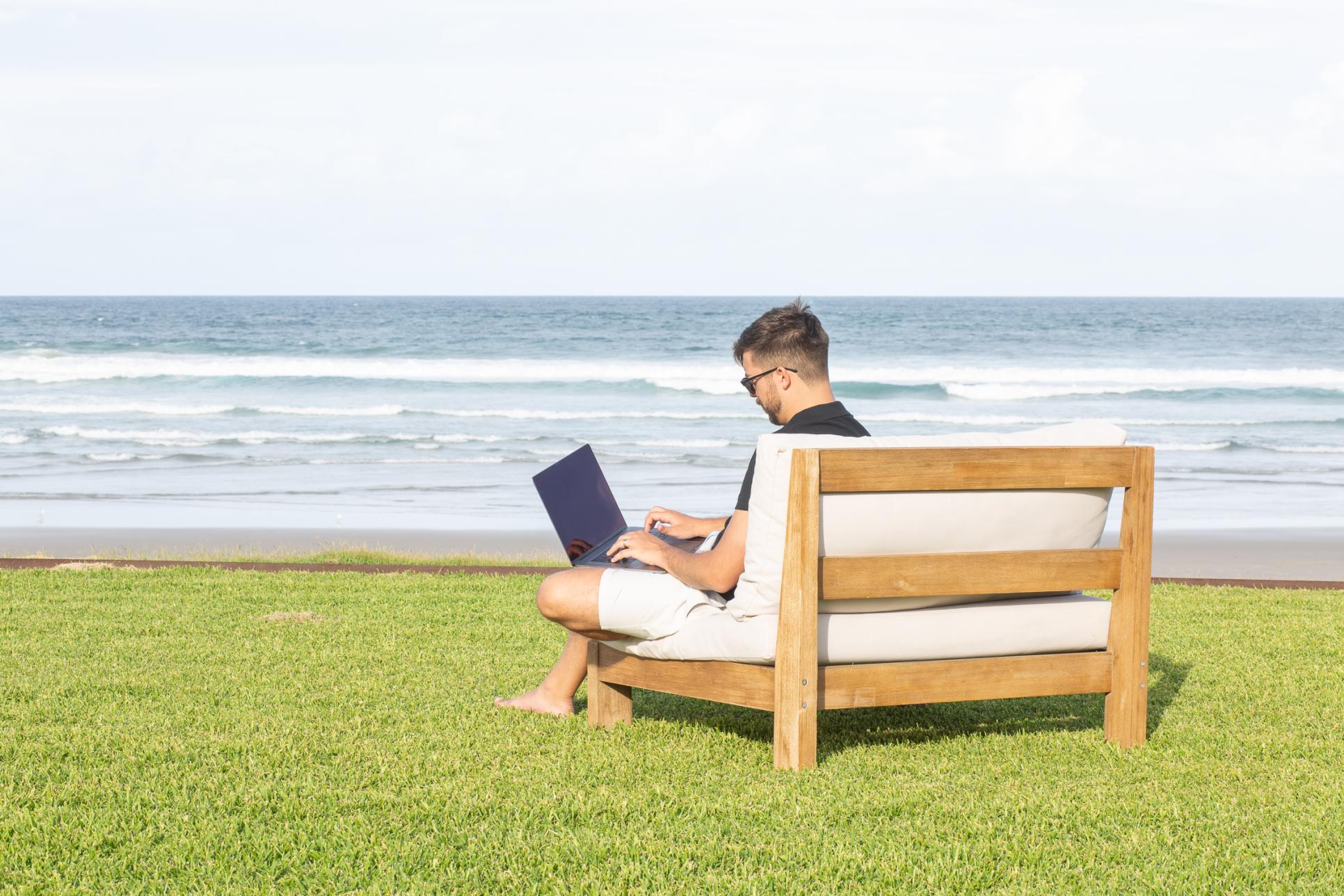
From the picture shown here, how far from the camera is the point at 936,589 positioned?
3.87 metres

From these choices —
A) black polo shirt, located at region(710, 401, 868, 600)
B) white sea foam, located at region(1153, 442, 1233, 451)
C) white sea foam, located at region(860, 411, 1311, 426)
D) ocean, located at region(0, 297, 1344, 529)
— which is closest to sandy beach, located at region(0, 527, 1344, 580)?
ocean, located at region(0, 297, 1344, 529)

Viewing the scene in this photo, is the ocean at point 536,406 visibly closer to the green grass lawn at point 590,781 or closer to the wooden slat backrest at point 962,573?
the green grass lawn at point 590,781

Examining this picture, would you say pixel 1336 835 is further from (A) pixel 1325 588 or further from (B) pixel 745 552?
(A) pixel 1325 588

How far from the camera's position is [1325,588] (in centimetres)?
766

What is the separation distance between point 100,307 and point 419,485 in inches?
2667

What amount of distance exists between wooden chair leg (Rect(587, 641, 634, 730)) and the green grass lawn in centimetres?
7

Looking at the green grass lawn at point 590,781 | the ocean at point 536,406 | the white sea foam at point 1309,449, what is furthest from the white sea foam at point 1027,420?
the green grass lawn at point 590,781

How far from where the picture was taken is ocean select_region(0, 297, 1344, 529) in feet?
47.4

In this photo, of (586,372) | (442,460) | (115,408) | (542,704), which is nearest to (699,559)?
(542,704)

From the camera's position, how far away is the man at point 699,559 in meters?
4.00

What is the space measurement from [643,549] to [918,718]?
1.41m

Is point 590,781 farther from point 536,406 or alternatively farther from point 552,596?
point 536,406

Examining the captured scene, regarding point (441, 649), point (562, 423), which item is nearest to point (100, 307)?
point (562, 423)

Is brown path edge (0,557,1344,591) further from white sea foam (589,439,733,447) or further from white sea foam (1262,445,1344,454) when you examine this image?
white sea foam (1262,445,1344,454)
